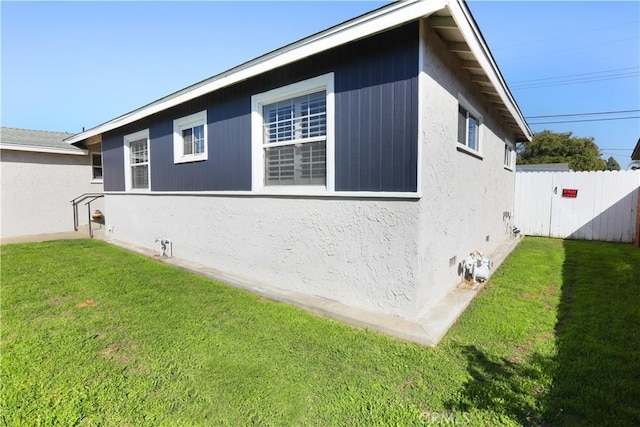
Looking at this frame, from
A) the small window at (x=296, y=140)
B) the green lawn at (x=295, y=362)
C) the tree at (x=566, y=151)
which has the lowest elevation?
the green lawn at (x=295, y=362)

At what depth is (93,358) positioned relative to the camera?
2902mm

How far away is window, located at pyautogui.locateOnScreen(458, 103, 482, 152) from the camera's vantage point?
5066 millimetres

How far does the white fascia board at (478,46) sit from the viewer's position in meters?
3.32

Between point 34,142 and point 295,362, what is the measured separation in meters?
12.5

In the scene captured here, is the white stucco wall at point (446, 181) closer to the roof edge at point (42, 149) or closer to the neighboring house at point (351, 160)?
the neighboring house at point (351, 160)

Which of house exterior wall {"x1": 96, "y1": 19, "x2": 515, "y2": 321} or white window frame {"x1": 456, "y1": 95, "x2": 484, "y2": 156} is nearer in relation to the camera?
house exterior wall {"x1": 96, "y1": 19, "x2": 515, "y2": 321}

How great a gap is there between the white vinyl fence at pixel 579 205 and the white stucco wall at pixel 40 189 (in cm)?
1587

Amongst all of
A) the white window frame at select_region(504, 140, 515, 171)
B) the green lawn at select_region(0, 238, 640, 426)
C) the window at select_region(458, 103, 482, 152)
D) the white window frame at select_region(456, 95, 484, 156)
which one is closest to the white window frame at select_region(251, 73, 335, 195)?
the green lawn at select_region(0, 238, 640, 426)

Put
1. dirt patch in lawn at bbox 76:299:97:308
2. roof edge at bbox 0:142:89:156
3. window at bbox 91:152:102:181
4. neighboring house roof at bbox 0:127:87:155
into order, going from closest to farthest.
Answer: dirt patch in lawn at bbox 76:299:97:308 < roof edge at bbox 0:142:89:156 < neighboring house roof at bbox 0:127:87:155 < window at bbox 91:152:102:181

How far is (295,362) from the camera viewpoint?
279 centimetres

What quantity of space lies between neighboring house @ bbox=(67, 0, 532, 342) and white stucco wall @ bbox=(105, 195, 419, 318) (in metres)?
0.02

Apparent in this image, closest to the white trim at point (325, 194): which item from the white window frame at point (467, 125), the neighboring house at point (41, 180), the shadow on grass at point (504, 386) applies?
the shadow on grass at point (504, 386)

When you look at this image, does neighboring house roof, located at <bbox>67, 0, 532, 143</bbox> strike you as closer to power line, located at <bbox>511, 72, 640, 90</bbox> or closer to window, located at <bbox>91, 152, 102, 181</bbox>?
window, located at <bbox>91, 152, 102, 181</bbox>

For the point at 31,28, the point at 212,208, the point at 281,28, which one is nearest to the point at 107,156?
the point at 31,28
